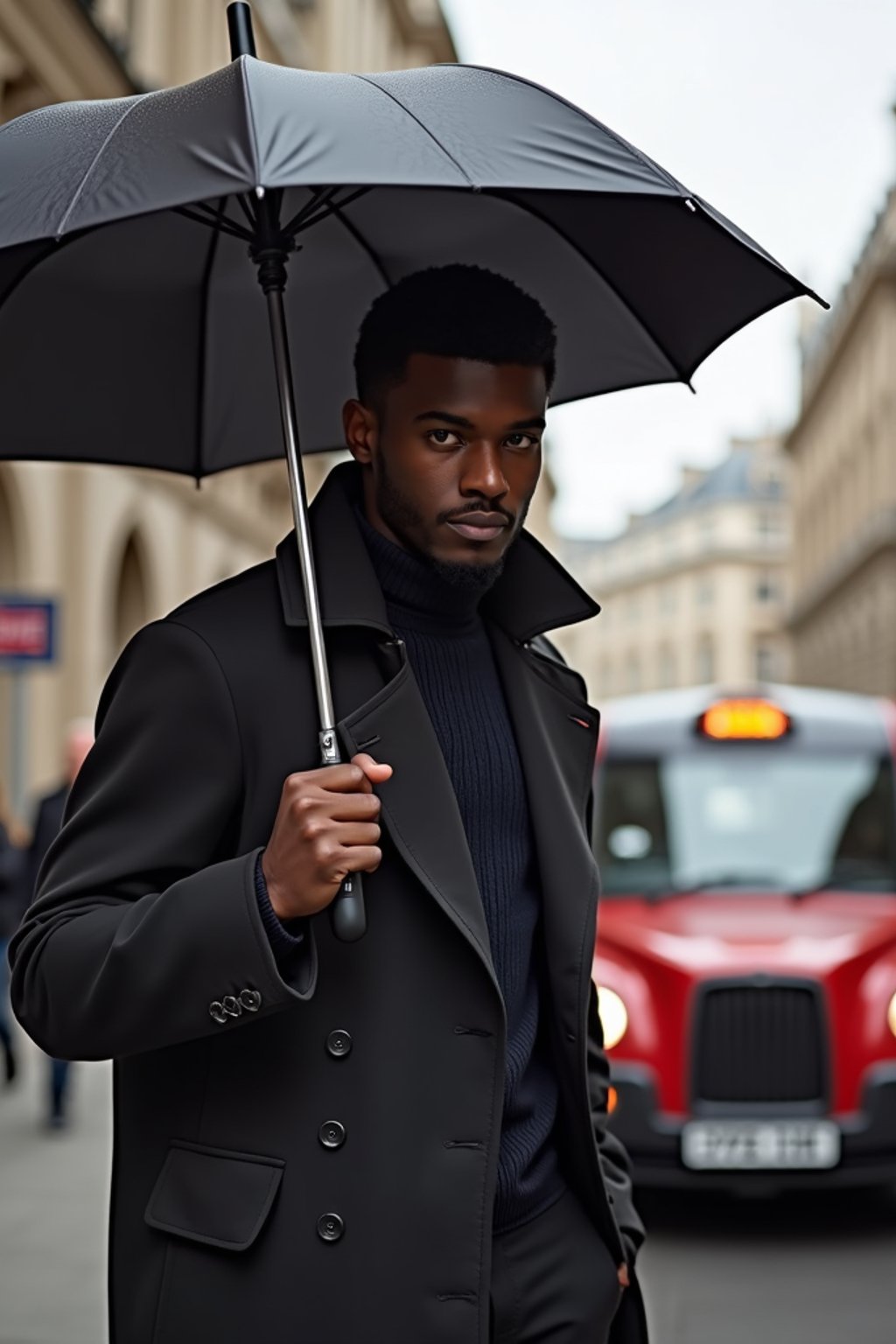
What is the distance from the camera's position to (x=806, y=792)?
8031 millimetres

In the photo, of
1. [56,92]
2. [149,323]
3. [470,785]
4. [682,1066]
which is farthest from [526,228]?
[56,92]

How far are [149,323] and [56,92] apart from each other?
17.4 m

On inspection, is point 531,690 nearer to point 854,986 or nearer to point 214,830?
point 214,830

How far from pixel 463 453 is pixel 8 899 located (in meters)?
8.41

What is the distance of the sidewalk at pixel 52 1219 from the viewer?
599cm

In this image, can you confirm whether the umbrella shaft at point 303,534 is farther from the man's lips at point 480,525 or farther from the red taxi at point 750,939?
the red taxi at point 750,939

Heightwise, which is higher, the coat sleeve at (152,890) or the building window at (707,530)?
the building window at (707,530)

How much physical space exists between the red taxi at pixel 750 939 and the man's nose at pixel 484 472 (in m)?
4.80

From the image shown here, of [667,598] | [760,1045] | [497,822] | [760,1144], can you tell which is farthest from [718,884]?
[667,598]

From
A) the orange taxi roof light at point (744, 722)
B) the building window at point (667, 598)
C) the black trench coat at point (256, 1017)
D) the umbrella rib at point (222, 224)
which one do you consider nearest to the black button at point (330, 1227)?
the black trench coat at point (256, 1017)

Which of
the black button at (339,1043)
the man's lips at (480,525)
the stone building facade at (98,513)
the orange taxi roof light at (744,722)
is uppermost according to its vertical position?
the stone building facade at (98,513)

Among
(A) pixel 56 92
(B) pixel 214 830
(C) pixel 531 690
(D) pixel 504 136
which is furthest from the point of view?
(A) pixel 56 92

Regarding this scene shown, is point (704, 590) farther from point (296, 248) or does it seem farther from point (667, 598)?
point (296, 248)

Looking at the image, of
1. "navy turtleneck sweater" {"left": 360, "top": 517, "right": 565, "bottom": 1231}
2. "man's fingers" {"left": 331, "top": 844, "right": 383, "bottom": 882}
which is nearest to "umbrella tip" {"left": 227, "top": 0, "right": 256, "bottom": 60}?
"navy turtleneck sweater" {"left": 360, "top": 517, "right": 565, "bottom": 1231}
